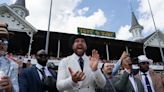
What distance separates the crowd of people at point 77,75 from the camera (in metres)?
2.66

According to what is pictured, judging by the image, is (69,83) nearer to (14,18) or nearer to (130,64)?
(130,64)

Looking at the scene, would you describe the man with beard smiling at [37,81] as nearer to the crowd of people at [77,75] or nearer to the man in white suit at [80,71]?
the crowd of people at [77,75]

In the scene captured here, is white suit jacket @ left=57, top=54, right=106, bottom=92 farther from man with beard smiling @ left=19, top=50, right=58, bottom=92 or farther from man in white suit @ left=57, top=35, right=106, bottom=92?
man with beard smiling @ left=19, top=50, right=58, bottom=92

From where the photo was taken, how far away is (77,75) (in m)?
2.72

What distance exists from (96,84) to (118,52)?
26.5 meters

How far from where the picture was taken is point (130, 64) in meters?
4.71

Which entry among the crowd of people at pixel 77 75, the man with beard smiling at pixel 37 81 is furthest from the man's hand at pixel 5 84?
the man with beard smiling at pixel 37 81

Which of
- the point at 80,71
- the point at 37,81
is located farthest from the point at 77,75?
the point at 37,81

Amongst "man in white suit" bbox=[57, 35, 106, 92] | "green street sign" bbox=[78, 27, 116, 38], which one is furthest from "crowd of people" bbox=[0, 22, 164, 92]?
"green street sign" bbox=[78, 27, 116, 38]

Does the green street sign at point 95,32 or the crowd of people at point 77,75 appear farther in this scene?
the green street sign at point 95,32

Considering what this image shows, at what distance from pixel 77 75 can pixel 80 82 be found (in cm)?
43

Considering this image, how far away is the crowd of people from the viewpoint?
2658 mm

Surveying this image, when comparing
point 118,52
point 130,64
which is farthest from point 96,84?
point 118,52

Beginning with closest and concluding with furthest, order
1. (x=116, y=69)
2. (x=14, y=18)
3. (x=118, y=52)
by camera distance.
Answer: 1. (x=116, y=69)
2. (x=14, y=18)
3. (x=118, y=52)
